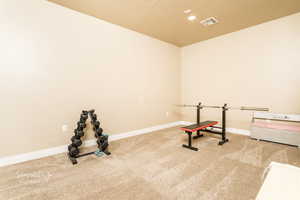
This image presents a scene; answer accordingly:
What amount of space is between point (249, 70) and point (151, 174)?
360 centimetres

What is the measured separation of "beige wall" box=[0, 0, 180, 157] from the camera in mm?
2309

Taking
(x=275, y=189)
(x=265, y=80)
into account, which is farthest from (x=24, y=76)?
(x=265, y=80)

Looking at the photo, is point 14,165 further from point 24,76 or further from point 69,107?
point 24,76

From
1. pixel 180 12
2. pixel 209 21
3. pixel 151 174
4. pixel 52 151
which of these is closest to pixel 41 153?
pixel 52 151

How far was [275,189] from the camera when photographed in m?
0.68

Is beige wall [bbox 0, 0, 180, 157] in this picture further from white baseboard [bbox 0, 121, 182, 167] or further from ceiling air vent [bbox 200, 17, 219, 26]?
ceiling air vent [bbox 200, 17, 219, 26]

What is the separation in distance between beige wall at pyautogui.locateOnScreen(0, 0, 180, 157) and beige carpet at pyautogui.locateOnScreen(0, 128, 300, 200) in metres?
0.65

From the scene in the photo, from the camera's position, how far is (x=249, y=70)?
3.70 m

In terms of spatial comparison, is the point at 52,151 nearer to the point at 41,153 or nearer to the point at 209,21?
the point at 41,153

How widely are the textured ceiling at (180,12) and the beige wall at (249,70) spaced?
353 millimetres

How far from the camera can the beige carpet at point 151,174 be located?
1.62 m

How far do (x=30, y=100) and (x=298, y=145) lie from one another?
523cm

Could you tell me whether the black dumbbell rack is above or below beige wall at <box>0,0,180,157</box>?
below

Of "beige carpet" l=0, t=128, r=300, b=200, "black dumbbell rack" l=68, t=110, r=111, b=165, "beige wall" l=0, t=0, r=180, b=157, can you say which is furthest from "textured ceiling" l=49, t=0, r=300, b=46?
"beige carpet" l=0, t=128, r=300, b=200
